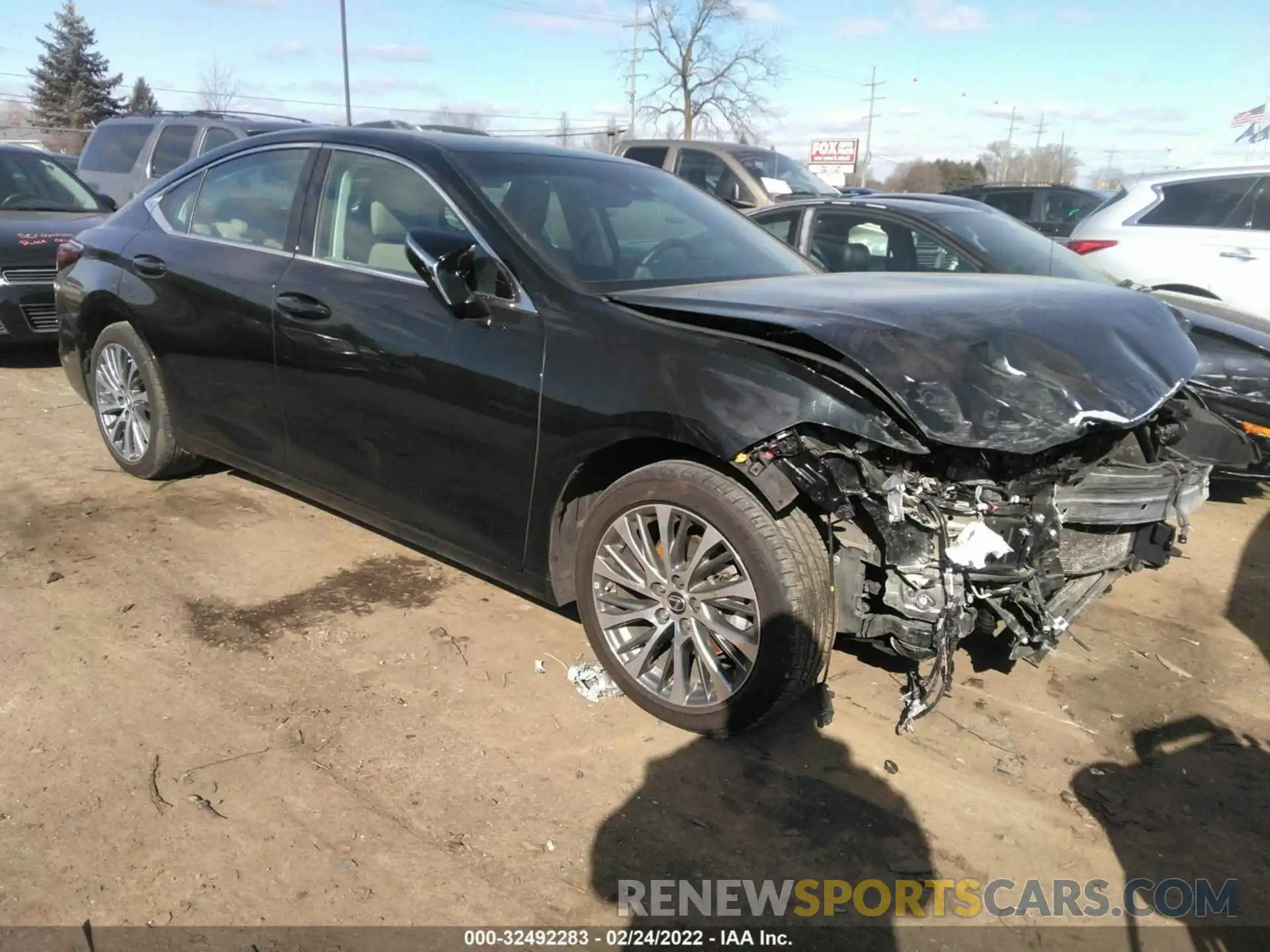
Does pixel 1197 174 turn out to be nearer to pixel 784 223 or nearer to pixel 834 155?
pixel 784 223

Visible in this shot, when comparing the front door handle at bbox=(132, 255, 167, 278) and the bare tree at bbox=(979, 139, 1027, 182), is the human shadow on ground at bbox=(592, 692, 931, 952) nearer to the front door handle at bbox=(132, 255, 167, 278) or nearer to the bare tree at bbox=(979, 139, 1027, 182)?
the front door handle at bbox=(132, 255, 167, 278)

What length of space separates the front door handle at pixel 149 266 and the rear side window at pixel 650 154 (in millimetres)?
7486

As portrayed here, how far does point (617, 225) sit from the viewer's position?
11.9ft

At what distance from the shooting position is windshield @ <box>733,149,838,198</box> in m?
10.7

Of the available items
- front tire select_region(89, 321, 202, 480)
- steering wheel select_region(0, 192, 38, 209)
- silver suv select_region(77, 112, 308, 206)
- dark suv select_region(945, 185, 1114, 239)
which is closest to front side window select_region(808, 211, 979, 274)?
front tire select_region(89, 321, 202, 480)

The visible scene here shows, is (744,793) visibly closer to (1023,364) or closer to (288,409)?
(1023,364)

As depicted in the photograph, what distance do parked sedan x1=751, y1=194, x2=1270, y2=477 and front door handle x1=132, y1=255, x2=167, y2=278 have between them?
3421 mm

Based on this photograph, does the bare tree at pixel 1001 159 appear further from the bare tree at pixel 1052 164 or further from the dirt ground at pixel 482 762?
the dirt ground at pixel 482 762

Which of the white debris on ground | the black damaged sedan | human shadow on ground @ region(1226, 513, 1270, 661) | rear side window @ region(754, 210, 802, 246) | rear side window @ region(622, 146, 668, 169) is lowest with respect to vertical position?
the white debris on ground

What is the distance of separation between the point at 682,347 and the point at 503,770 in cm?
136

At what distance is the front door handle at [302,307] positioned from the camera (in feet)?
11.9

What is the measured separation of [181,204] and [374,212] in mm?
1483

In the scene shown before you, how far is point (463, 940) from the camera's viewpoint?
2.17 m

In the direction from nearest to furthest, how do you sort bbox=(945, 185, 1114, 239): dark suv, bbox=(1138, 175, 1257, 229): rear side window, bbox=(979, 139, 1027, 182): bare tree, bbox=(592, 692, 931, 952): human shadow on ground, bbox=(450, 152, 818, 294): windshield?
1. bbox=(592, 692, 931, 952): human shadow on ground
2. bbox=(450, 152, 818, 294): windshield
3. bbox=(1138, 175, 1257, 229): rear side window
4. bbox=(945, 185, 1114, 239): dark suv
5. bbox=(979, 139, 1027, 182): bare tree
